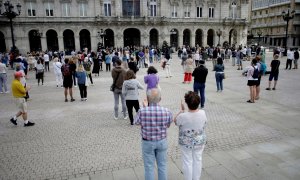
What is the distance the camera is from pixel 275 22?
214 ft

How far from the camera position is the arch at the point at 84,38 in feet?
156

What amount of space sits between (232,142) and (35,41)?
149 feet

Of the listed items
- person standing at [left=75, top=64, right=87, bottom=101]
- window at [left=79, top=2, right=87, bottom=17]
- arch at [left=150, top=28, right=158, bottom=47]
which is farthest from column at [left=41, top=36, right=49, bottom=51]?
person standing at [left=75, top=64, right=87, bottom=101]

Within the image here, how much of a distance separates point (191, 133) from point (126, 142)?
295 cm

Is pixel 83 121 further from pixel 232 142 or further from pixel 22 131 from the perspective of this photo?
pixel 232 142

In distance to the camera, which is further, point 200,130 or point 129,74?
point 129,74

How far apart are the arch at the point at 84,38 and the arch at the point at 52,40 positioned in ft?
14.8

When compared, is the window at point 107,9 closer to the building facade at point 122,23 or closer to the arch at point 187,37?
the building facade at point 122,23

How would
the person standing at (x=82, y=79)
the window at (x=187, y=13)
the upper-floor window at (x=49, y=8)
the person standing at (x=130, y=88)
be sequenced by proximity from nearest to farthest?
1. the person standing at (x=130, y=88)
2. the person standing at (x=82, y=79)
3. the upper-floor window at (x=49, y=8)
4. the window at (x=187, y=13)

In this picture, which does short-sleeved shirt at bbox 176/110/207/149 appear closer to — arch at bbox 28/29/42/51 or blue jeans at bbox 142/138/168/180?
blue jeans at bbox 142/138/168/180

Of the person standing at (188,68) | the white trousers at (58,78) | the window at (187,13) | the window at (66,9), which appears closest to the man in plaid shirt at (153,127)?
the person standing at (188,68)

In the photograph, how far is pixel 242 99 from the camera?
10992 millimetres

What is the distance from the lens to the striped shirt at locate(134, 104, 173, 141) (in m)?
4.04

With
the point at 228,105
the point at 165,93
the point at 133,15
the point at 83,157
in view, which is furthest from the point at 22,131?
the point at 133,15
